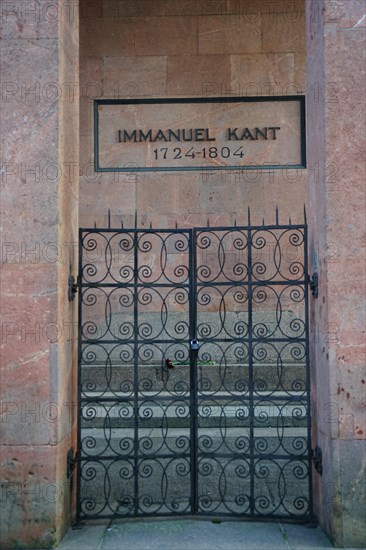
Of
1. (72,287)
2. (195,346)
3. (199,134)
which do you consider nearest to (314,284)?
(195,346)

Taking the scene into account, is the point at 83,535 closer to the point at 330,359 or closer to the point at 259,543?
the point at 259,543

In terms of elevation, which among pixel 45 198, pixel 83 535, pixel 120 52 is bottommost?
pixel 83 535

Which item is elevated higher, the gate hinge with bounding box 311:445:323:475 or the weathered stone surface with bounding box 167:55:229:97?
the weathered stone surface with bounding box 167:55:229:97

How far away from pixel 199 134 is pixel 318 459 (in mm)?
6382

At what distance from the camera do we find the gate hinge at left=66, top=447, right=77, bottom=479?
5281 millimetres

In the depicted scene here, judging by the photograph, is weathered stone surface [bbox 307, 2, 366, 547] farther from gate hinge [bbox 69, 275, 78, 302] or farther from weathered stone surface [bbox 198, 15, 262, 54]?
weathered stone surface [bbox 198, 15, 262, 54]

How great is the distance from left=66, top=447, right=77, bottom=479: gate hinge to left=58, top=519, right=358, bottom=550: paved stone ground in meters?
0.49

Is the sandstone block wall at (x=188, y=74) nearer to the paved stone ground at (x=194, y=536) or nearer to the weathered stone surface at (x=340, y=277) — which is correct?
the weathered stone surface at (x=340, y=277)

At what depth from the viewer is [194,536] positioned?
5.11 m

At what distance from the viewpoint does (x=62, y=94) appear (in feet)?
17.4

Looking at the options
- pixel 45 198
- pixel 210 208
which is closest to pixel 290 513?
pixel 45 198

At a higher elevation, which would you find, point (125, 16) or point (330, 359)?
point (125, 16)

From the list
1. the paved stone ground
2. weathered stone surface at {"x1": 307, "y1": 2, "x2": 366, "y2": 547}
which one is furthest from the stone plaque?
the paved stone ground

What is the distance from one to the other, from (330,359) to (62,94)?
3074 mm
